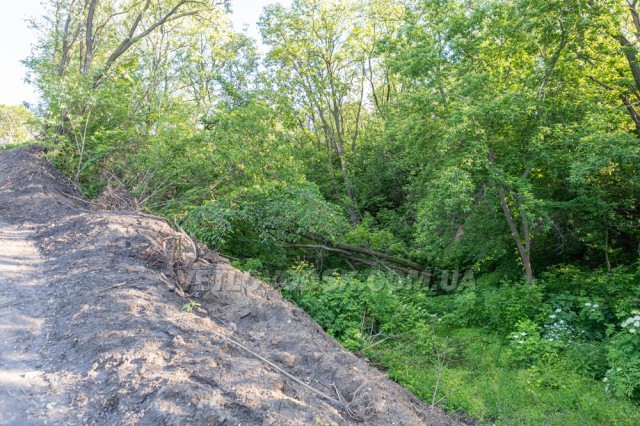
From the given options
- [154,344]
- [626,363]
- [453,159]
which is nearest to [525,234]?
[453,159]

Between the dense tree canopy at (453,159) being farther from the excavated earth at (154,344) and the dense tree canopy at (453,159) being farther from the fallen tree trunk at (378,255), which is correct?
the excavated earth at (154,344)

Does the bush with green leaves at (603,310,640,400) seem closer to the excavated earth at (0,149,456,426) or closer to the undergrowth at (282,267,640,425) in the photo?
the undergrowth at (282,267,640,425)

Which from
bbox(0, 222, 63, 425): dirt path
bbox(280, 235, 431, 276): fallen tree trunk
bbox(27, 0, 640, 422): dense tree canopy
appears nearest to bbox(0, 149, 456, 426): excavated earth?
bbox(0, 222, 63, 425): dirt path

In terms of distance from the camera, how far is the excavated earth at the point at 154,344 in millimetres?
3494

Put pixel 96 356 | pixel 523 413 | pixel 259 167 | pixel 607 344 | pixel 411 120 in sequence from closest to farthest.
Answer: pixel 96 356, pixel 523 413, pixel 607 344, pixel 411 120, pixel 259 167

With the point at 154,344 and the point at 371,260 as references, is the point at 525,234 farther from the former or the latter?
the point at 154,344

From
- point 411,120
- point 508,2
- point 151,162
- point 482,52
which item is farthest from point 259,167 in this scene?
point 508,2

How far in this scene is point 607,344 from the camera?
7406 millimetres

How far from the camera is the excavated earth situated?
11.5 feet

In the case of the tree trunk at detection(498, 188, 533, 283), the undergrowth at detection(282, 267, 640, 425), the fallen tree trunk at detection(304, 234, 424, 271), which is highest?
the tree trunk at detection(498, 188, 533, 283)

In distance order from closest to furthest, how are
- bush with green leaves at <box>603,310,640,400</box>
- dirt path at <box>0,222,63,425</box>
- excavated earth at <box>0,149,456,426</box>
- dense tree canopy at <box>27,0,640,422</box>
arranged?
dirt path at <box>0,222,63,425</box>
excavated earth at <box>0,149,456,426</box>
bush with green leaves at <box>603,310,640,400</box>
dense tree canopy at <box>27,0,640,422</box>

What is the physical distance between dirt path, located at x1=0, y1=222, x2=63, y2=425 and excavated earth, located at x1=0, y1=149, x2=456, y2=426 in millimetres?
13

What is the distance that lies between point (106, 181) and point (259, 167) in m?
4.63

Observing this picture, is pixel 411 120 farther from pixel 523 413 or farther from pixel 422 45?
pixel 523 413
